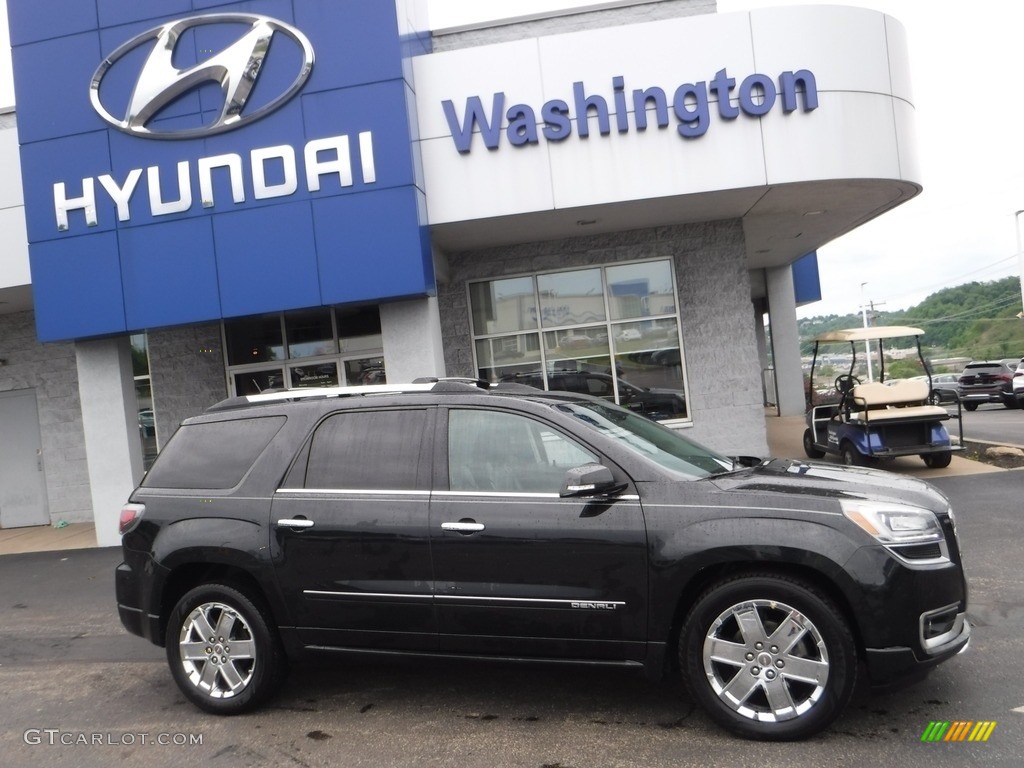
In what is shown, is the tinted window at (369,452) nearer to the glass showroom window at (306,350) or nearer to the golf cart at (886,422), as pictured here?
the glass showroom window at (306,350)

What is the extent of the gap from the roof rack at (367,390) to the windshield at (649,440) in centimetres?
58

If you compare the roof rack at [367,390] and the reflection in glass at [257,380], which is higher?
the reflection in glass at [257,380]

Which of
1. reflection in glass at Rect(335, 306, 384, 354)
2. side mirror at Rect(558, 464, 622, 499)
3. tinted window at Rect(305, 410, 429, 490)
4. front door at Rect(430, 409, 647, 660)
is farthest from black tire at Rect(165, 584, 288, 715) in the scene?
→ reflection in glass at Rect(335, 306, 384, 354)

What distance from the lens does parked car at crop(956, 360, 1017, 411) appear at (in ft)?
79.7

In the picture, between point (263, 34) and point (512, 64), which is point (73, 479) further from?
point (512, 64)

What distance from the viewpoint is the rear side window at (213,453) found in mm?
4965

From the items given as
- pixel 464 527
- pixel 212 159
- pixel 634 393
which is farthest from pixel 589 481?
pixel 634 393

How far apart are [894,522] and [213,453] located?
3796 millimetres

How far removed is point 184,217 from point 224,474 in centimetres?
646

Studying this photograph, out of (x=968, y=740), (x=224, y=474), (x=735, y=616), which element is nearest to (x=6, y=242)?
(x=224, y=474)

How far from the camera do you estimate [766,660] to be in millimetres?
3902

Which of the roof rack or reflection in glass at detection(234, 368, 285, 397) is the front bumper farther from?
reflection in glass at detection(234, 368, 285, 397)

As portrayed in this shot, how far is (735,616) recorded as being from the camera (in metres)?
3.96

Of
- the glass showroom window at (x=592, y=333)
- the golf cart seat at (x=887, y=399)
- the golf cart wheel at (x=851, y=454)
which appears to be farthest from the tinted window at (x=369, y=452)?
the golf cart wheel at (x=851, y=454)
